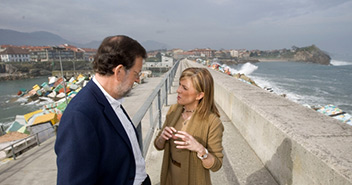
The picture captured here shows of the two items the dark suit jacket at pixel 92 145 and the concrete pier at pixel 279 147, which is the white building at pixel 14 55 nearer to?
the concrete pier at pixel 279 147

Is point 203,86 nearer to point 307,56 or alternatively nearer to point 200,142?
point 200,142

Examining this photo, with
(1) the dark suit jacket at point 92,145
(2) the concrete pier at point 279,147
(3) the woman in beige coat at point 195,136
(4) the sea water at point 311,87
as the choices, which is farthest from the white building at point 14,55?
(1) the dark suit jacket at point 92,145

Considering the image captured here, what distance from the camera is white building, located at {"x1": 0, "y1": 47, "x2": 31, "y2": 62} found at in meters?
94.1

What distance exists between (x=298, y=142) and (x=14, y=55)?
426ft

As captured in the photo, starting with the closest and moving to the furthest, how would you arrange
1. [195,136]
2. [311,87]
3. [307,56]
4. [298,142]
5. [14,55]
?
[195,136]
[298,142]
[311,87]
[14,55]
[307,56]

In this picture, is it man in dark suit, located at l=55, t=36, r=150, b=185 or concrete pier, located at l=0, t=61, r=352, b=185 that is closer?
man in dark suit, located at l=55, t=36, r=150, b=185

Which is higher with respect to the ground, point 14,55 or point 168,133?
point 14,55

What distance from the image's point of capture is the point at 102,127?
971 millimetres

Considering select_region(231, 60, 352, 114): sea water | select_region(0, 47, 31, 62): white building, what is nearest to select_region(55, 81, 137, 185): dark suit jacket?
select_region(231, 60, 352, 114): sea water

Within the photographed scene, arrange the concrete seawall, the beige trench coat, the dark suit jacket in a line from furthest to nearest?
the beige trench coat → the concrete seawall → the dark suit jacket

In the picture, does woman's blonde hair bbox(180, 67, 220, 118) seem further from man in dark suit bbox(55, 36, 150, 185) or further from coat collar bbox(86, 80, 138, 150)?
coat collar bbox(86, 80, 138, 150)

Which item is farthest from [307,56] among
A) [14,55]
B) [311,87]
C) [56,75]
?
[14,55]

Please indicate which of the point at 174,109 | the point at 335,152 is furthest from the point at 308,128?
the point at 174,109

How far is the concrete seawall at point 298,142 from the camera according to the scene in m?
1.37
